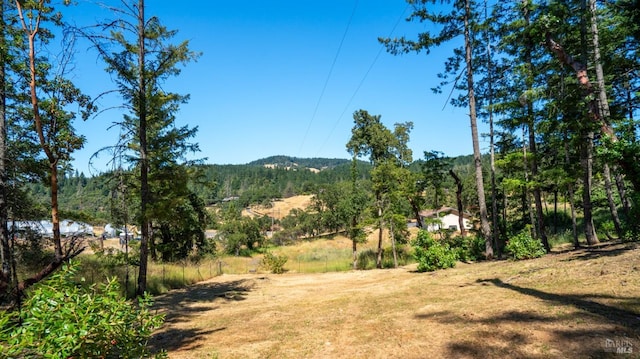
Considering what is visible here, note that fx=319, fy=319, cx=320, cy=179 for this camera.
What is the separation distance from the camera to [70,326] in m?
2.74

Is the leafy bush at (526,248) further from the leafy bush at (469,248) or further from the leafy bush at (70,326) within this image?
the leafy bush at (70,326)

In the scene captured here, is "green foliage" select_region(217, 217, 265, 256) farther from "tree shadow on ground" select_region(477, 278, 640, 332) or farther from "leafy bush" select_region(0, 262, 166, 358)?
"leafy bush" select_region(0, 262, 166, 358)

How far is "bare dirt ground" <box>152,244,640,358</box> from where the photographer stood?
4.39 metres

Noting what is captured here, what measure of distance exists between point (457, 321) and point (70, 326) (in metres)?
5.72

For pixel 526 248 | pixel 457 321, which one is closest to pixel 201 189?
pixel 526 248

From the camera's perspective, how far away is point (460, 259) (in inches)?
672

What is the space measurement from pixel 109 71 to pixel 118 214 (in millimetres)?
5231

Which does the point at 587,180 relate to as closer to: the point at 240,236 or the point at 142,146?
the point at 142,146

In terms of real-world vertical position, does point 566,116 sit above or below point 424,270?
above

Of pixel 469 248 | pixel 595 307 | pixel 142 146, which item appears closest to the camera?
pixel 595 307

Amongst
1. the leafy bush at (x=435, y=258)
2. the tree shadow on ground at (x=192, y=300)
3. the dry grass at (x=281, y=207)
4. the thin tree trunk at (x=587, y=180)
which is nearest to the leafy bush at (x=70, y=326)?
the tree shadow on ground at (x=192, y=300)

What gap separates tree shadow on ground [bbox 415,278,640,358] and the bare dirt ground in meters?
0.01

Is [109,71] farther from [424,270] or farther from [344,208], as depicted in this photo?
[344,208]

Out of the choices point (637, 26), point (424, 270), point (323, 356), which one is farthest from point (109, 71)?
point (637, 26)
